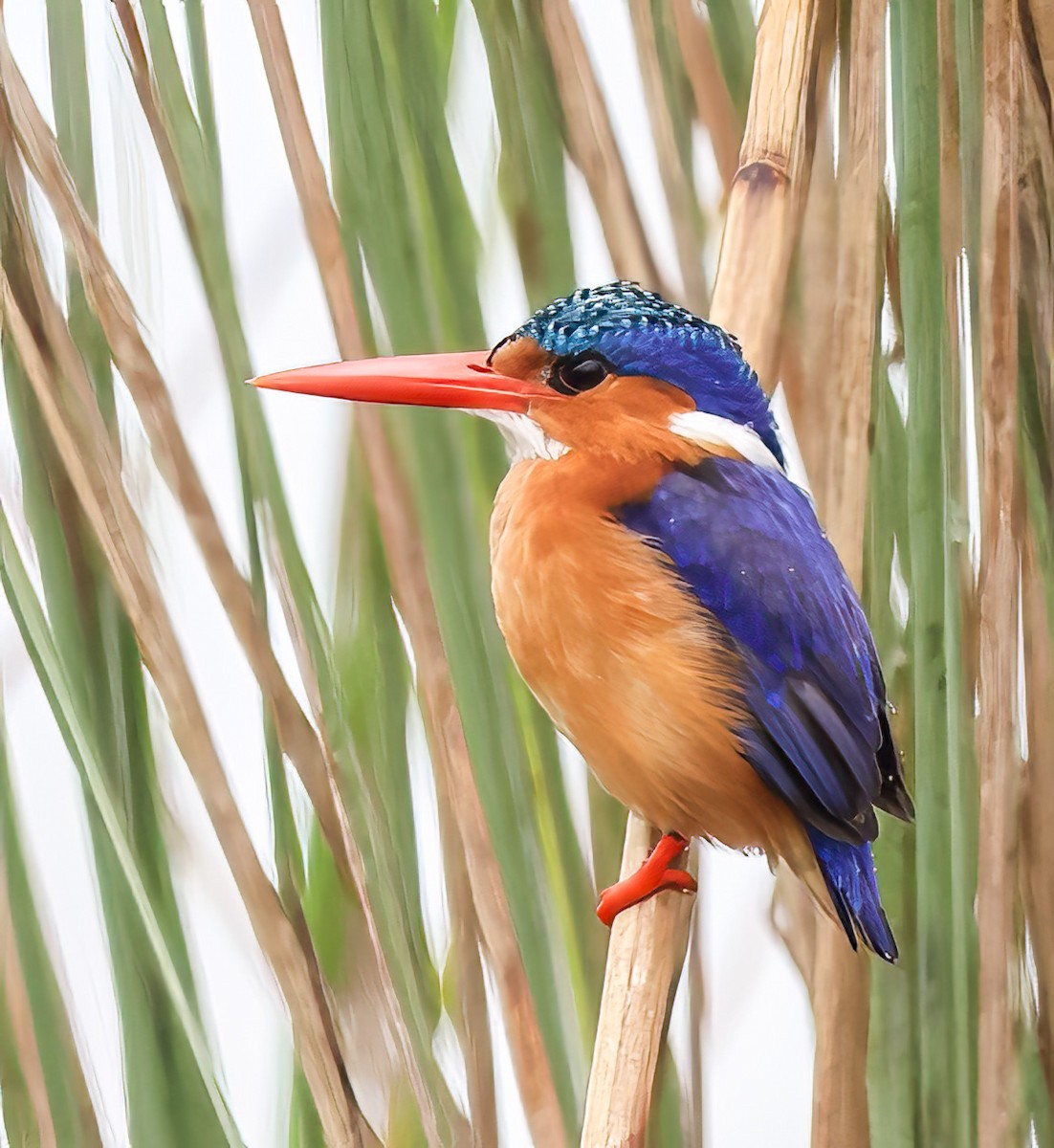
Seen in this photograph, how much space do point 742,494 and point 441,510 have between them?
18 centimetres

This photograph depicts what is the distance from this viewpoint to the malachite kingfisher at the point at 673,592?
2.14 ft

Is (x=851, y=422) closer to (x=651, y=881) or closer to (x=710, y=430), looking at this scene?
(x=710, y=430)

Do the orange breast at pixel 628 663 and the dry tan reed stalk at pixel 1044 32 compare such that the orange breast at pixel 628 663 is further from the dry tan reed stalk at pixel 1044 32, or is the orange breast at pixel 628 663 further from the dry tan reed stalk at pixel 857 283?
the dry tan reed stalk at pixel 1044 32

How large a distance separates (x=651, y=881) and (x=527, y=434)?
0.25 meters

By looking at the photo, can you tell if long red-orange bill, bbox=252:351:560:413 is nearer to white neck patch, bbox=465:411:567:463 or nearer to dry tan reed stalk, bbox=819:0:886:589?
white neck patch, bbox=465:411:567:463

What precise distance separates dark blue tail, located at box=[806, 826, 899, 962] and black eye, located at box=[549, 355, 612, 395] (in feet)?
0.84

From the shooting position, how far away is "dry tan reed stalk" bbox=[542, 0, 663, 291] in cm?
78

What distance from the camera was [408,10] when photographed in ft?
2.50

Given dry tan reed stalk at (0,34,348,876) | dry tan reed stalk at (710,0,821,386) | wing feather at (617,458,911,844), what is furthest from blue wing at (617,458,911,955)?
dry tan reed stalk at (0,34,348,876)

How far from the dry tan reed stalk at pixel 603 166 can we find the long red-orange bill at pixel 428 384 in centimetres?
14

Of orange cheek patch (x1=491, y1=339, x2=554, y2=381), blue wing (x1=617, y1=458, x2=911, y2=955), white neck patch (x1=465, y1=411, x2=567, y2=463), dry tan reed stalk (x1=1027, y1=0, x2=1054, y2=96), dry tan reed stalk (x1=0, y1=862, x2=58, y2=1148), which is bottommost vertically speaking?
dry tan reed stalk (x1=0, y1=862, x2=58, y2=1148)

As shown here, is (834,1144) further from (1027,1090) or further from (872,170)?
(872,170)

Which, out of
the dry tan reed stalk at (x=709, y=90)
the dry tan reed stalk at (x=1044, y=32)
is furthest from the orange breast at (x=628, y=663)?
the dry tan reed stalk at (x=1044, y=32)

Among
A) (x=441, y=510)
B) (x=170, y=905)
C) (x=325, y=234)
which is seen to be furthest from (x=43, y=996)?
(x=325, y=234)
